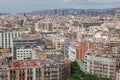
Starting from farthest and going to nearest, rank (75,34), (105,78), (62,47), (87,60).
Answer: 1. (75,34)
2. (62,47)
3. (87,60)
4. (105,78)

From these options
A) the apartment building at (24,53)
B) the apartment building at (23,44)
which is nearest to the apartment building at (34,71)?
the apartment building at (24,53)

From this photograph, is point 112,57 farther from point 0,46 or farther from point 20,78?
point 0,46

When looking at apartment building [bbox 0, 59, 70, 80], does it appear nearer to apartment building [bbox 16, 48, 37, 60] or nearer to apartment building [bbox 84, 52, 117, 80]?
apartment building [bbox 84, 52, 117, 80]

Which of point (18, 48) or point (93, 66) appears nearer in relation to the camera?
point (93, 66)

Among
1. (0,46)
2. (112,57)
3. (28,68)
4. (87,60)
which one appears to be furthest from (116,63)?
(0,46)

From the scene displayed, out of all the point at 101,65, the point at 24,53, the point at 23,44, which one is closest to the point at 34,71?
the point at 101,65

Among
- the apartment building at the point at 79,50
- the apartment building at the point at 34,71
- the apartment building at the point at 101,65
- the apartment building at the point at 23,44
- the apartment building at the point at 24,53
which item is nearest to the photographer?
the apartment building at the point at 34,71

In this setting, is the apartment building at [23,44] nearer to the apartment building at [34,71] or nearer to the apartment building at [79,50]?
the apartment building at [79,50]

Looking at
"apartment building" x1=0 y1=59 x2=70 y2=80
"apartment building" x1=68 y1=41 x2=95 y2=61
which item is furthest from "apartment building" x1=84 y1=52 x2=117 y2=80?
"apartment building" x1=68 y1=41 x2=95 y2=61
